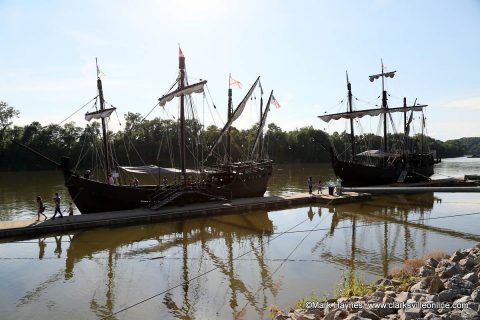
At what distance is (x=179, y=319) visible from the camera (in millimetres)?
10242

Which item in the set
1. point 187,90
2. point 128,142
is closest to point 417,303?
point 187,90

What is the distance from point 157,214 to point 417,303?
17.1 metres

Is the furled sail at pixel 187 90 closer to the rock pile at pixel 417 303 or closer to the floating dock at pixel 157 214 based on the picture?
the floating dock at pixel 157 214

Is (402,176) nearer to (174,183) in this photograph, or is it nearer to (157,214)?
(174,183)

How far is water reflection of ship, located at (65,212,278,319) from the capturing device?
11398 mm

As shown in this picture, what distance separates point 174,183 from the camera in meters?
26.2

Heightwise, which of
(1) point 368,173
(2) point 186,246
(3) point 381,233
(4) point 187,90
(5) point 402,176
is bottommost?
(3) point 381,233

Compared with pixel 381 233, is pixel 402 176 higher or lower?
higher

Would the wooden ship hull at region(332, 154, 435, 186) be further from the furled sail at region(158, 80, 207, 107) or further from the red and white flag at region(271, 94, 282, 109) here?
the furled sail at region(158, 80, 207, 107)

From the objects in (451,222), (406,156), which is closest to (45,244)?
(451,222)

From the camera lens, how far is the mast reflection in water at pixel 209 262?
11.4m

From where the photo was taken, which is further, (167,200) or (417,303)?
(167,200)

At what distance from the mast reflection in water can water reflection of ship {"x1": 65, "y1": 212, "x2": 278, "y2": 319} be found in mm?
45

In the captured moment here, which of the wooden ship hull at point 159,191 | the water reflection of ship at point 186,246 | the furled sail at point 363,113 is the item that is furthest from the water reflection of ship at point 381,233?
the furled sail at point 363,113
